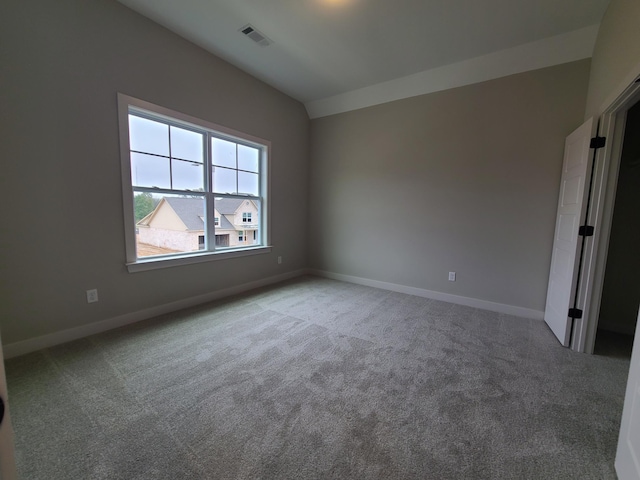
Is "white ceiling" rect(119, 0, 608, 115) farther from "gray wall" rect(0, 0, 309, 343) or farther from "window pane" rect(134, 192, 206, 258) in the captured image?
"window pane" rect(134, 192, 206, 258)

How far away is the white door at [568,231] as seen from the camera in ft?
7.72

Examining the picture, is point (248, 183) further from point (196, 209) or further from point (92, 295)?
point (92, 295)

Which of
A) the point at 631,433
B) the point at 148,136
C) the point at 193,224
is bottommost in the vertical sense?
the point at 631,433

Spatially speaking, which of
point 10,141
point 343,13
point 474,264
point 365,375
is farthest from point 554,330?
point 10,141

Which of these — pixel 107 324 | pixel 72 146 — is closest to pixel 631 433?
pixel 107 324

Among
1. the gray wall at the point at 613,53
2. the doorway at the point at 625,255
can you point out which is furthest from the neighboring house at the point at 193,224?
the doorway at the point at 625,255

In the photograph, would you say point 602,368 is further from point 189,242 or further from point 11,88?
point 11,88

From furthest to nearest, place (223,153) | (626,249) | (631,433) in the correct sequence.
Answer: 1. (223,153)
2. (626,249)
3. (631,433)

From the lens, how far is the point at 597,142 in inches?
88.4

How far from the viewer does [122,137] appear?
2547mm

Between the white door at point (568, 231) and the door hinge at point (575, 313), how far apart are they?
0.11 feet

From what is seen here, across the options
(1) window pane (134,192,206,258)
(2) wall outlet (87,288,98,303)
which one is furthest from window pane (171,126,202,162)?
(2) wall outlet (87,288,98,303)

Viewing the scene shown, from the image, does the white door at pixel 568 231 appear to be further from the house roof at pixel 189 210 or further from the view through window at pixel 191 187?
the house roof at pixel 189 210

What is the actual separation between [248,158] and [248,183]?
0.37 metres
